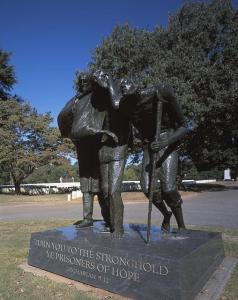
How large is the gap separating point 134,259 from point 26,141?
26920mm

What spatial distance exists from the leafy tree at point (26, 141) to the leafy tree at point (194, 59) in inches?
264

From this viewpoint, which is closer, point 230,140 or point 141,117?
point 141,117

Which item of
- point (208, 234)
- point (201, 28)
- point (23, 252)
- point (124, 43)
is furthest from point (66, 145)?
point (208, 234)

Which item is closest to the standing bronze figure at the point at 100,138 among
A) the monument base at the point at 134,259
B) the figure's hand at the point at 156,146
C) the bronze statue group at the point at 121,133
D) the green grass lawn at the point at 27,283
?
the bronze statue group at the point at 121,133

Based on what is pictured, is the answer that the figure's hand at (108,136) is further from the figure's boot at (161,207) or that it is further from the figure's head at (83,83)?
the figure's boot at (161,207)

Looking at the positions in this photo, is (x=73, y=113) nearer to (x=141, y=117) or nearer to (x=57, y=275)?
(x=141, y=117)

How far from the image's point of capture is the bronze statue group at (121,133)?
5.77 m

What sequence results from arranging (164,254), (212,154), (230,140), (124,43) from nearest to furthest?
(164,254), (124,43), (230,140), (212,154)

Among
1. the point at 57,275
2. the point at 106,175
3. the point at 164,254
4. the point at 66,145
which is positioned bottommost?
the point at 57,275

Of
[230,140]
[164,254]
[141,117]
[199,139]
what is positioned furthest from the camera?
[230,140]

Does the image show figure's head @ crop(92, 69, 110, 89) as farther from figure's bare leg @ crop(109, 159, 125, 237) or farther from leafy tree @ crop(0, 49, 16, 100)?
leafy tree @ crop(0, 49, 16, 100)

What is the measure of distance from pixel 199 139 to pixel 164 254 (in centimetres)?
2518

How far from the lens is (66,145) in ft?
Result: 101

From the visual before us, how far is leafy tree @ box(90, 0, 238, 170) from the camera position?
76.9 feet
